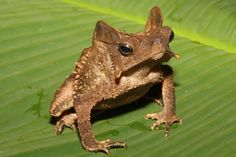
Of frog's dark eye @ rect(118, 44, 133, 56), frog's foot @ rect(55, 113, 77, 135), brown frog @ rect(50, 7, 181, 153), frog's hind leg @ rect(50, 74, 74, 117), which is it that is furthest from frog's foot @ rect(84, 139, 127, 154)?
frog's dark eye @ rect(118, 44, 133, 56)

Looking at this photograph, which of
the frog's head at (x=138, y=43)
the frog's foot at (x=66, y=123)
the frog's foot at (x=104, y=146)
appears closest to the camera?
the frog's head at (x=138, y=43)

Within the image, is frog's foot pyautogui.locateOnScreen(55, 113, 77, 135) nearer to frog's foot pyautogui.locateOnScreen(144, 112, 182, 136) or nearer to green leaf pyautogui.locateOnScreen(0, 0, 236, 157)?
green leaf pyautogui.locateOnScreen(0, 0, 236, 157)

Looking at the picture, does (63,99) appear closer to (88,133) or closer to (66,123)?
(66,123)

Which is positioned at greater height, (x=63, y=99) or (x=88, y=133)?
(x=63, y=99)

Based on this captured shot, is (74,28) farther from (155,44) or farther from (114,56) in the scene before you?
(155,44)

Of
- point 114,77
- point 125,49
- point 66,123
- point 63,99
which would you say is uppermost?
point 125,49

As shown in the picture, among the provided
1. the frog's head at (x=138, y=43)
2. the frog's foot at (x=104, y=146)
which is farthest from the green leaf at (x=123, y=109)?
the frog's head at (x=138, y=43)

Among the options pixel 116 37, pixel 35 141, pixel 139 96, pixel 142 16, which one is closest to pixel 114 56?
pixel 116 37

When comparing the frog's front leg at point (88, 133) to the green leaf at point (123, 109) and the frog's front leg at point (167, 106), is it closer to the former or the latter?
the green leaf at point (123, 109)

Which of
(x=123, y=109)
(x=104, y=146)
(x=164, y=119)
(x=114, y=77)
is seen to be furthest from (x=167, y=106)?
(x=104, y=146)
